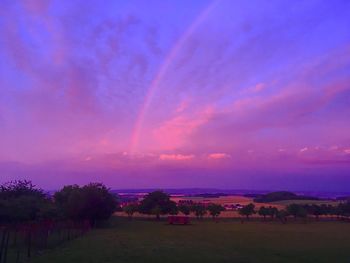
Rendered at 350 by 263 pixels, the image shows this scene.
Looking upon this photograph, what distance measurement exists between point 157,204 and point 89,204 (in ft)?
127

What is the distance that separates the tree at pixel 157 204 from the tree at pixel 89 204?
31.2 metres

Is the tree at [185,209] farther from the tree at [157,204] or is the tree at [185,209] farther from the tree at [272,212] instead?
the tree at [272,212]

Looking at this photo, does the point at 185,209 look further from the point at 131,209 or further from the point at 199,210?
the point at 131,209

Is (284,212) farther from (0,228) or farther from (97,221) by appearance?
(0,228)

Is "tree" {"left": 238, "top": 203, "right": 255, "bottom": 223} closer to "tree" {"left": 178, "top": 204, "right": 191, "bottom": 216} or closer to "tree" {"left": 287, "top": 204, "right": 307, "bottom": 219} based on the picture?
"tree" {"left": 287, "top": 204, "right": 307, "bottom": 219}

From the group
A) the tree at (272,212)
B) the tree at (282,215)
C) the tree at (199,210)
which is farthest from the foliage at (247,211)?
the tree at (199,210)

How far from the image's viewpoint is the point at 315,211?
120438 mm

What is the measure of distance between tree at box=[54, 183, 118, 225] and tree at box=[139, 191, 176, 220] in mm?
31250

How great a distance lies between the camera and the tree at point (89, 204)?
261ft

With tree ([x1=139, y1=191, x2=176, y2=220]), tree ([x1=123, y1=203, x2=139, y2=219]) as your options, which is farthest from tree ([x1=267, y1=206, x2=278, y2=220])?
tree ([x1=123, y1=203, x2=139, y2=219])

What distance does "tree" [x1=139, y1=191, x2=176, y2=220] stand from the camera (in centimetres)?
11394

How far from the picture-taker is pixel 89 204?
79.5 m

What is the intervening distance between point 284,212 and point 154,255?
86850 mm

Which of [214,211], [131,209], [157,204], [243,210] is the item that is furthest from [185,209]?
[131,209]
